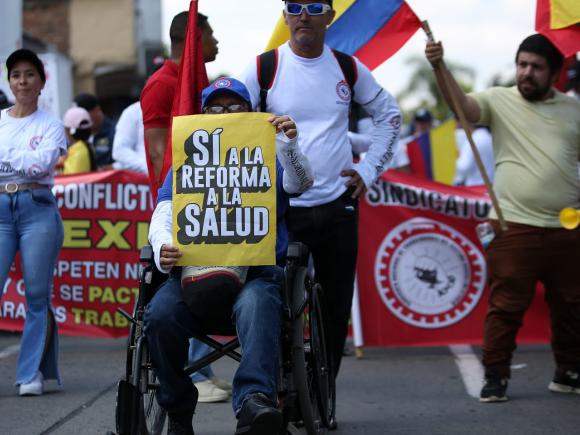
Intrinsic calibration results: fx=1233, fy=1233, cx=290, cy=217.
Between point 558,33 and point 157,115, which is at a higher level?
point 558,33

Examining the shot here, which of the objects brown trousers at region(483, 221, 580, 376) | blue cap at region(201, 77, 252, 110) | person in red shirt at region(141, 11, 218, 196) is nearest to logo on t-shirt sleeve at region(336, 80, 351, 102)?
person in red shirt at region(141, 11, 218, 196)

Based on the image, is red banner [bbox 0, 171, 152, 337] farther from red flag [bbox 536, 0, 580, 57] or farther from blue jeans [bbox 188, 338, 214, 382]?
red flag [bbox 536, 0, 580, 57]

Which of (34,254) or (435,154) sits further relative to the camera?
(435,154)

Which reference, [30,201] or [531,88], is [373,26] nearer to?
[531,88]

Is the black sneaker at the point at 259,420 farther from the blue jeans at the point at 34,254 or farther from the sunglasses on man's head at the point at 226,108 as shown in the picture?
the blue jeans at the point at 34,254

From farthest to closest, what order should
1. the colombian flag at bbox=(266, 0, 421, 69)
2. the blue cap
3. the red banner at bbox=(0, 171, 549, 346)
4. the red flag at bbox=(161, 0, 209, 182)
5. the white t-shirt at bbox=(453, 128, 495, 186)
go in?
the white t-shirt at bbox=(453, 128, 495, 186), the red banner at bbox=(0, 171, 549, 346), the colombian flag at bbox=(266, 0, 421, 69), the red flag at bbox=(161, 0, 209, 182), the blue cap

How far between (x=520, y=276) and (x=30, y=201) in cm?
275

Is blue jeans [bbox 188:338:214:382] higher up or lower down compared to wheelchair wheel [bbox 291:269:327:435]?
lower down

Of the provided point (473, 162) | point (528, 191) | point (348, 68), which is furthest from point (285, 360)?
point (473, 162)

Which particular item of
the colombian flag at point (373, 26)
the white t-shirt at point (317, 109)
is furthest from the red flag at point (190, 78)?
the colombian flag at point (373, 26)

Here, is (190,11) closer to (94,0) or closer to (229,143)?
(229,143)

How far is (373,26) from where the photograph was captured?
23.0 ft

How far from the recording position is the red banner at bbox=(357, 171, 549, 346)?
8633mm

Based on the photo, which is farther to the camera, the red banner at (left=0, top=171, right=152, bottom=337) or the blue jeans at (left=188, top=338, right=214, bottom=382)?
the red banner at (left=0, top=171, right=152, bottom=337)
